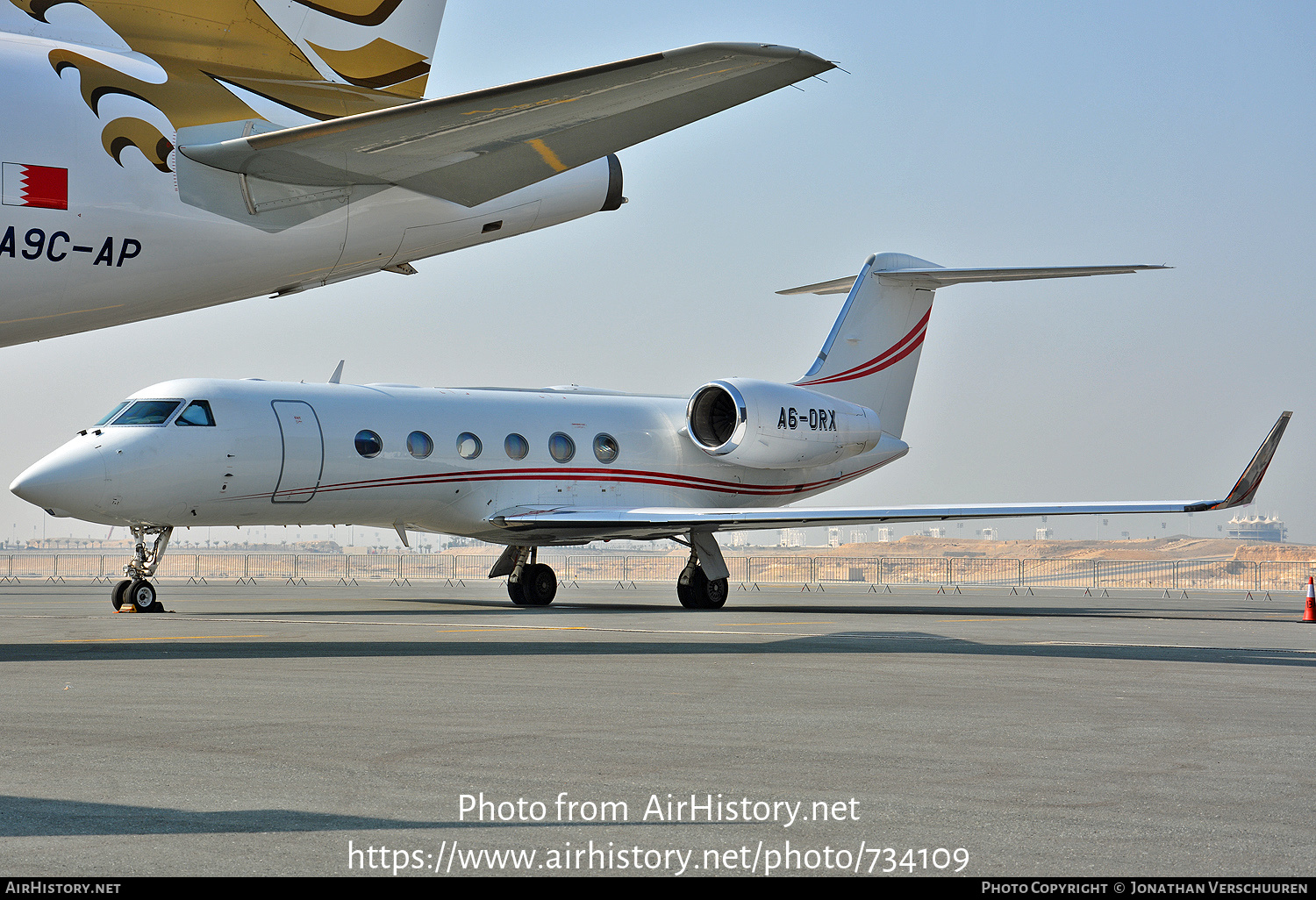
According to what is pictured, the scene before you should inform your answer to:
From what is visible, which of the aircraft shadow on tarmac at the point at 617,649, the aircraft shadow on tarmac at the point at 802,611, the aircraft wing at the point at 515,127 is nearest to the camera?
the aircraft wing at the point at 515,127

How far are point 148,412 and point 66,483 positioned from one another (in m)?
1.49

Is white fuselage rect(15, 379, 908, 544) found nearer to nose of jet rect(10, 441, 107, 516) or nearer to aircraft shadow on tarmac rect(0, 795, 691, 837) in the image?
nose of jet rect(10, 441, 107, 516)

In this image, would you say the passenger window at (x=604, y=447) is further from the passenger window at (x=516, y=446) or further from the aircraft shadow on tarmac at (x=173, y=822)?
the aircraft shadow on tarmac at (x=173, y=822)

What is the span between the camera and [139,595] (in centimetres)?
1748

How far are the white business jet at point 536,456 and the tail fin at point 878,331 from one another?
36 mm

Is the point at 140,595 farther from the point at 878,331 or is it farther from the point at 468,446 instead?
the point at 878,331

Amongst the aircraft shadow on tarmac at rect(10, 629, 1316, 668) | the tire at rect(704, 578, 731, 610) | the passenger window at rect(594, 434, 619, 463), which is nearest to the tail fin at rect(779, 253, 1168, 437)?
the passenger window at rect(594, 434, 619, 463)

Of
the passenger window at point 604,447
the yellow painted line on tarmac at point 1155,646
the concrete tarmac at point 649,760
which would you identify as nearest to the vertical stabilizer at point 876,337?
the passenger window at point 604,447

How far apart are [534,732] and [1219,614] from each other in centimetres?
1796

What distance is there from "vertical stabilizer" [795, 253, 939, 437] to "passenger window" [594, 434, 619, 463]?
402 centimetres

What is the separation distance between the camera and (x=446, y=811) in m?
4.36

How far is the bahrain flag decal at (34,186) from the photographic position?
8.66m

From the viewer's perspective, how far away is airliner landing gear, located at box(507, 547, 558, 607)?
22500 mm

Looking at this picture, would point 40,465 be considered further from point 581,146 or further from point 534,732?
point 534,732
